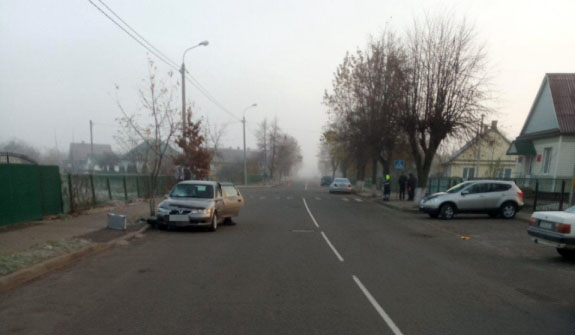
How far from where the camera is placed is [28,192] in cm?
1173

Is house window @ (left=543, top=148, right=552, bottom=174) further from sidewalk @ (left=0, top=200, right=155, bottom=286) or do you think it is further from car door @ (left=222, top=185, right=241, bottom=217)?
sidewalk @ (left=0, top=200, right=155, bottom=286)

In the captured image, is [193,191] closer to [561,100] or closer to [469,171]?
[561,100]

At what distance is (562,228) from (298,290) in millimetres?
6306

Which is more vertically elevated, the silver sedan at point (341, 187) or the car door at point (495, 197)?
the car door at point (495, 197)

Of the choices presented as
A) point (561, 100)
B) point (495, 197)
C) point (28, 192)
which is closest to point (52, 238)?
point (28, 192)

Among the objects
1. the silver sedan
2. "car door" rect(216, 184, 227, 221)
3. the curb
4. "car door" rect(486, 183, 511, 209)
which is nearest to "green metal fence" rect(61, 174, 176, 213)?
"car door" rect(216, 184, 227, 221)

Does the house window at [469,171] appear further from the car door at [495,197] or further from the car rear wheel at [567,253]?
the car rear wheel at [567,253]

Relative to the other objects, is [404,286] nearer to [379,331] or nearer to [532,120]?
[379,331]

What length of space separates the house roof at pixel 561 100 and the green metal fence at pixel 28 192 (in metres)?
26.4

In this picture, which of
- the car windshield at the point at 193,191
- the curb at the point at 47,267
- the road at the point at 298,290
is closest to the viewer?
the road at the point at 298,290

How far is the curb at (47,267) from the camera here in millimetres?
5902

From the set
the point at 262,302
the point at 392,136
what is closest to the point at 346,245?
the point at 262,302

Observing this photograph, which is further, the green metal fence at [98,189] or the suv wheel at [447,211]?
the suv wheel at [447,211]

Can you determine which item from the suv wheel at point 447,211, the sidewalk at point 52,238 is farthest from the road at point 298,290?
the suv wheel at point 447,211
